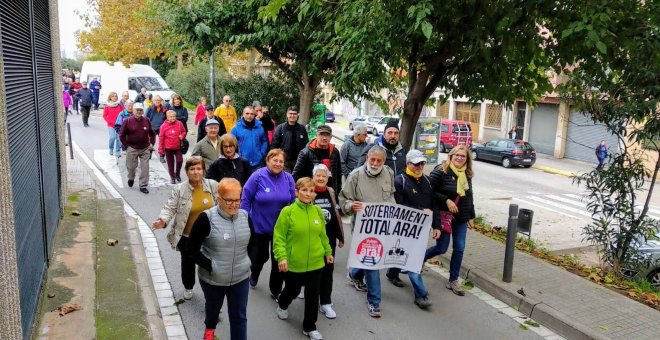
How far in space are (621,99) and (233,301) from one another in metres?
6.20

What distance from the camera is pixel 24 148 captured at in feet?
17.1

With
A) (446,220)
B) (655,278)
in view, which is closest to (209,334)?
(446,220)

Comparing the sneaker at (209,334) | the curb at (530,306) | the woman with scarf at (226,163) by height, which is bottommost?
the curb at (530,306)

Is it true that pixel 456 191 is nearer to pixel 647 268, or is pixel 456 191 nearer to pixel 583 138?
pixel 647 268

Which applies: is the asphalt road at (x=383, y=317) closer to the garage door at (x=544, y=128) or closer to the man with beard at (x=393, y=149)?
the man with beard at (x=393, y=149)

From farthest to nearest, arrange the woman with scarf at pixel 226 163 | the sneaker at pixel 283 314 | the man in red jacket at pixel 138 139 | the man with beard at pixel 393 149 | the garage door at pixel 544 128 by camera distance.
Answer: the garage door at pixel 544 128 < the man in red jacket at pixel 138 139 < the man with beard at pixel 393 149 < the woman with scarf at pixel 226 163 < the sneaker at pixel 283 314

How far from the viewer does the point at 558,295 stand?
664 centimetres

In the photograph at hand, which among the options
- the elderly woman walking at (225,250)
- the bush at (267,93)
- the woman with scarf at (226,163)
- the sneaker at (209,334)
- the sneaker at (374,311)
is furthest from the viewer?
the bush at (267,93)

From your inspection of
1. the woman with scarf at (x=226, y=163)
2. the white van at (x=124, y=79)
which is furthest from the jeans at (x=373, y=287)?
the white van at (x=124, y=79)

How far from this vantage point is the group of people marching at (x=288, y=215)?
4523 millimetres

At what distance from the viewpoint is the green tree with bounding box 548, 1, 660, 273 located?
7.10 m

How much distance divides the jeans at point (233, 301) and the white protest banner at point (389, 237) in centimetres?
170

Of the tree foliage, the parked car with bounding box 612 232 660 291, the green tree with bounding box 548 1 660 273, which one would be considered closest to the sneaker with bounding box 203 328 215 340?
the green tree with bounding box 548 1 660 273

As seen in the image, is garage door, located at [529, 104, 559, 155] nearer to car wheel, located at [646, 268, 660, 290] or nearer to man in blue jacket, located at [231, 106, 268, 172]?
car wheel, located at [646, 268, 660, 290]
